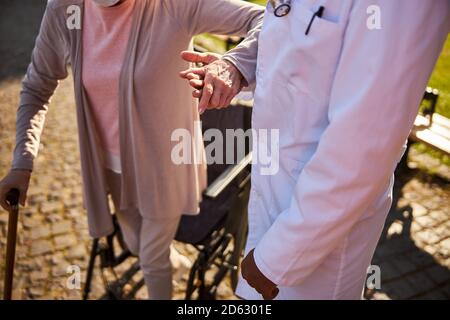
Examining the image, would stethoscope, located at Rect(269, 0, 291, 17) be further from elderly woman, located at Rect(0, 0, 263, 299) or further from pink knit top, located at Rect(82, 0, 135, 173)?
pink knit top, located at Rect(82, 0, 135, 173)

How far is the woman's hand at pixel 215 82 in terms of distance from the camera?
1.44 m

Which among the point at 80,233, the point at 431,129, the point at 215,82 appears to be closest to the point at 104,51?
the point at 215,82

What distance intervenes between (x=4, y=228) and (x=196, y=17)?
9.15 feet

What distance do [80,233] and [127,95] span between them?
6.98ft

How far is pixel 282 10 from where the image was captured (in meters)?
1.34

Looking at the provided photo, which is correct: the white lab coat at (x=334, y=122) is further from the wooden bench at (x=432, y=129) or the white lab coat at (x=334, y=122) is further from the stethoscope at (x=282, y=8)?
the wooden bench at (x=432, y=129)

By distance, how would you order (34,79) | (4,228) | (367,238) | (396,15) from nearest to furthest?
(396,15)
(367,238)
(34,79)
(4,228)

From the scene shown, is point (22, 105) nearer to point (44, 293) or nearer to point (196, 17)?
point (196, 17)

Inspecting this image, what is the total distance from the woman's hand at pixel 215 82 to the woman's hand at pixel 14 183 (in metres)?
1.08

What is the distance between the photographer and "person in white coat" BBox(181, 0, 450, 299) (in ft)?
3.47

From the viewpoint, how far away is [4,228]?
3701 mm

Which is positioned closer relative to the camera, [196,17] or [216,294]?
[196,17]

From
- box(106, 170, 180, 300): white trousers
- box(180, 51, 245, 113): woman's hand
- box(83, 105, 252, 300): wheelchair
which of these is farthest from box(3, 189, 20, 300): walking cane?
box(180, 51, 245, 113): woman's hand

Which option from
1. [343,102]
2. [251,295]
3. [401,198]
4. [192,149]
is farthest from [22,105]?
[401,198]
